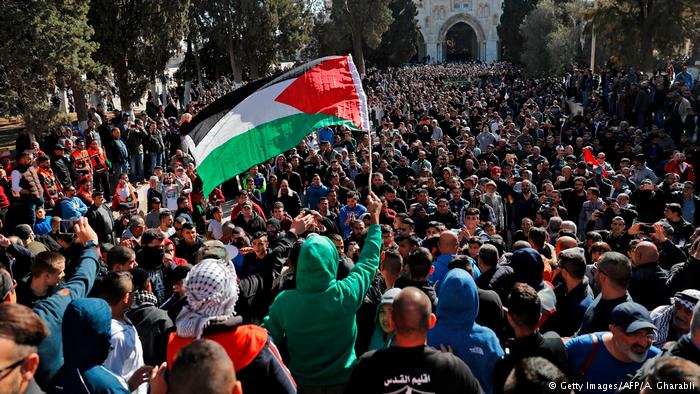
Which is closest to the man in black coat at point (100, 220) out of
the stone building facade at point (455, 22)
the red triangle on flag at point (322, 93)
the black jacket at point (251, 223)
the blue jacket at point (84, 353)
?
the black jacket at point (251, 223)

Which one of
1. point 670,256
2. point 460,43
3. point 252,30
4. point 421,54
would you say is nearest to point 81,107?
point 252,30

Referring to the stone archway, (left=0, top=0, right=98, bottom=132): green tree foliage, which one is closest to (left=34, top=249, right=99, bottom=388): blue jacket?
(left=0, top=0, right=98, bottom=132): green tree foliage

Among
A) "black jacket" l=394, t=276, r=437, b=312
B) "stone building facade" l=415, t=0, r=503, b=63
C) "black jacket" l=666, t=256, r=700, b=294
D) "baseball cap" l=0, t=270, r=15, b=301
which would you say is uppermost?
"stone building facade" l=415, t=0, r=503, b=63

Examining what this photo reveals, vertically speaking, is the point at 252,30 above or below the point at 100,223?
above

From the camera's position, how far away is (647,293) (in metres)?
5.08

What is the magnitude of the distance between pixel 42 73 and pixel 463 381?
44.8 ft

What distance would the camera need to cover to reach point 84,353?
288 centimetres

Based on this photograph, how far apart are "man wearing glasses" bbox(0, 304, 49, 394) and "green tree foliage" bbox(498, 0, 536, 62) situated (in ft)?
200

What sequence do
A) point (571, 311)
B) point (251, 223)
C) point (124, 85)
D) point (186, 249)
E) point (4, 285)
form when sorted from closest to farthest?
point (4, 285) → point (571, 311) → point (186, 249) → point (251, 223) → point (124, 85)

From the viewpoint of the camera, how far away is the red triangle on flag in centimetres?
552

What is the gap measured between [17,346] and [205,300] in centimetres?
81

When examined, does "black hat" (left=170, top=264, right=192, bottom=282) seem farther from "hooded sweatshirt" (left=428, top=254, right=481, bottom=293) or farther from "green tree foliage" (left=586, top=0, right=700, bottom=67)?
"green tree foliage" (left=586, top=0, right=700, bottom=67)

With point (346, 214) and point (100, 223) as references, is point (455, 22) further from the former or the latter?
point (100, 223)

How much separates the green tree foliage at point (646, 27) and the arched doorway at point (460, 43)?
65.4 m
